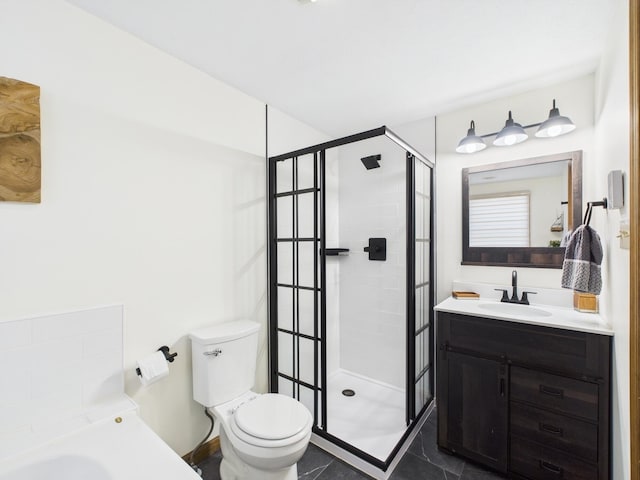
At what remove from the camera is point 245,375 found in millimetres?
1847

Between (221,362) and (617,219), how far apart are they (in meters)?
2.08

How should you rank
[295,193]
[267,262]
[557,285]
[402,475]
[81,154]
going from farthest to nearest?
[267,262]
[295,193]
[557,285]
[402,475]
[81,154]

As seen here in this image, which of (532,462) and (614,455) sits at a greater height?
(614,455)

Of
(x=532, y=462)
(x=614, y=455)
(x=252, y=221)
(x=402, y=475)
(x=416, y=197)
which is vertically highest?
(x=416, y=197)

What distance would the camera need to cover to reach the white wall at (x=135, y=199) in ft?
4.27

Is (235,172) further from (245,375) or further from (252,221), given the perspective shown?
(245,375)

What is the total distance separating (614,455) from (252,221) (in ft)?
7.70

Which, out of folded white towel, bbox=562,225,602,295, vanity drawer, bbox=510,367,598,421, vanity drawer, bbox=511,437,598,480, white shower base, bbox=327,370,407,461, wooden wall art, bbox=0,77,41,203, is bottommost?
white shower base, bbox=327,370,407,461

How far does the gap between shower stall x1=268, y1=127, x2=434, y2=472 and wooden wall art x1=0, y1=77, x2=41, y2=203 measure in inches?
51.9

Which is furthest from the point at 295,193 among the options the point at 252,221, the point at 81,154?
the point at 81,154

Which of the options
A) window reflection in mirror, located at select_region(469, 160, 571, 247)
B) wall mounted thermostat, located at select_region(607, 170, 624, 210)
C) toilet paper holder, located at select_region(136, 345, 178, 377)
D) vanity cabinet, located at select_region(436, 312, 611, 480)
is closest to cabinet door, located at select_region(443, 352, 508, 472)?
vanity cabinet, located at select_region(436, 312, 611, 480)

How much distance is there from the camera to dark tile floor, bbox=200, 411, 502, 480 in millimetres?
1742

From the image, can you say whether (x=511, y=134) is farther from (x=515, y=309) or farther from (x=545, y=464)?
(x=545, y=464)

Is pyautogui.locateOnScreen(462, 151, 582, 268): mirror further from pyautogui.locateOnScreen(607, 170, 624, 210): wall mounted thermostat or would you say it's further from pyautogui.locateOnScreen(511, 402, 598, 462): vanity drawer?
pyautogui.locateOnScreen(511, 402, 598, 462): vanity drawer
